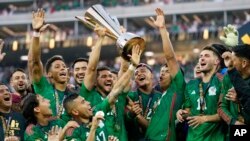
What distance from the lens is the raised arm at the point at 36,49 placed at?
791 centimetres

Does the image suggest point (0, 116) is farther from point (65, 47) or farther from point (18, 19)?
point (18, 19)

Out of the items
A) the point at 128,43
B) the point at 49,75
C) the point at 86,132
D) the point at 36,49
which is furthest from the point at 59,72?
the point at 86,132

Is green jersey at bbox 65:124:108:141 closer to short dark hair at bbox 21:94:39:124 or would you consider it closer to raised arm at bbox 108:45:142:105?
raised arm at bbox 108:45:142:105

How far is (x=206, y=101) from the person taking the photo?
7.32 m

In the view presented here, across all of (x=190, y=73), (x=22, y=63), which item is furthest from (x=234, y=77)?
(x=22, y=63)

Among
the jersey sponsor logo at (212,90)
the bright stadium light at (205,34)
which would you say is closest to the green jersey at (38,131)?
the jersey sponsor logo at (212,90)

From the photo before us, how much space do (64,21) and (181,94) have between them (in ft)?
119

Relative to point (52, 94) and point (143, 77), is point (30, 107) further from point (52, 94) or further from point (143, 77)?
point (143, 77)

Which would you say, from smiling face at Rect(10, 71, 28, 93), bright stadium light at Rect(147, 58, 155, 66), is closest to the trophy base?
smiling face at Rect(10, 71, 28, 93)

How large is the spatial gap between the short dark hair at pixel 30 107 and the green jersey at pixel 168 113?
4.41 ft

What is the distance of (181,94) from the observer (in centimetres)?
767

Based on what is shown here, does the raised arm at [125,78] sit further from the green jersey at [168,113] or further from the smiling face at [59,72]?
the smiling face at [59,72]

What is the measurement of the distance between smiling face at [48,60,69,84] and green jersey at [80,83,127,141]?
0.52m

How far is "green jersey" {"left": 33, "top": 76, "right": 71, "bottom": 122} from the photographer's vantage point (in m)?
7.91
